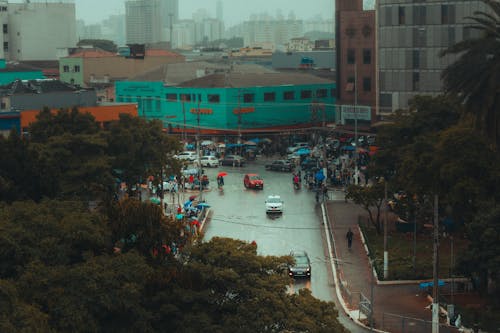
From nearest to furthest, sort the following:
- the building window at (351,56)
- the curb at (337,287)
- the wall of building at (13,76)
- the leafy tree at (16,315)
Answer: the leafy tree at (16,315)
the curb at (337,287)
the building window at (351,56)
the wall of building at (13,76)

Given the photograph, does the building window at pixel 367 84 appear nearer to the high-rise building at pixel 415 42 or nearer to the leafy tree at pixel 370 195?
the high-rise building at pixel 415 42

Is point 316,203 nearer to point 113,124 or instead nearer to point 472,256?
point 113,124

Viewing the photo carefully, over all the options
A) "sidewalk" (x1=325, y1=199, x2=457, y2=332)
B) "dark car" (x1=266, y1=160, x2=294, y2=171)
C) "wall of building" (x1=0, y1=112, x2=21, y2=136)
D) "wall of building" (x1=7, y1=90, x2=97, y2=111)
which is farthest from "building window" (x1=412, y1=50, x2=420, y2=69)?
"wall of building" (x1=0, y1=112, x2=21, y2=136)

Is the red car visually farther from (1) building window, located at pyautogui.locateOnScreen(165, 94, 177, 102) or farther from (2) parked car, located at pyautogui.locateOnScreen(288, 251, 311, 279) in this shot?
(1) building window, located at pyautogui.locateOnScreen(165, 94, 177, 102)

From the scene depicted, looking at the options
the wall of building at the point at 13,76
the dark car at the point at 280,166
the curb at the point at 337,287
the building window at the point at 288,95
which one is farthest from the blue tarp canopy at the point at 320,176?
the wall of building at the point at 13,76

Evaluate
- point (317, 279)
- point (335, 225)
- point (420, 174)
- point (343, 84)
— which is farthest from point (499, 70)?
point (343, 84)

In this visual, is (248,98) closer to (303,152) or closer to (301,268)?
(303,152)

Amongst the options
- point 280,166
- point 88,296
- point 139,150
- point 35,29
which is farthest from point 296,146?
point 35,29

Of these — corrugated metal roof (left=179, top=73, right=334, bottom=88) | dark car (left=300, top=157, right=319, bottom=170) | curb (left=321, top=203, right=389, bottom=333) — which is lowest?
curb (left=321, top=203, right=389, bottom=333)
